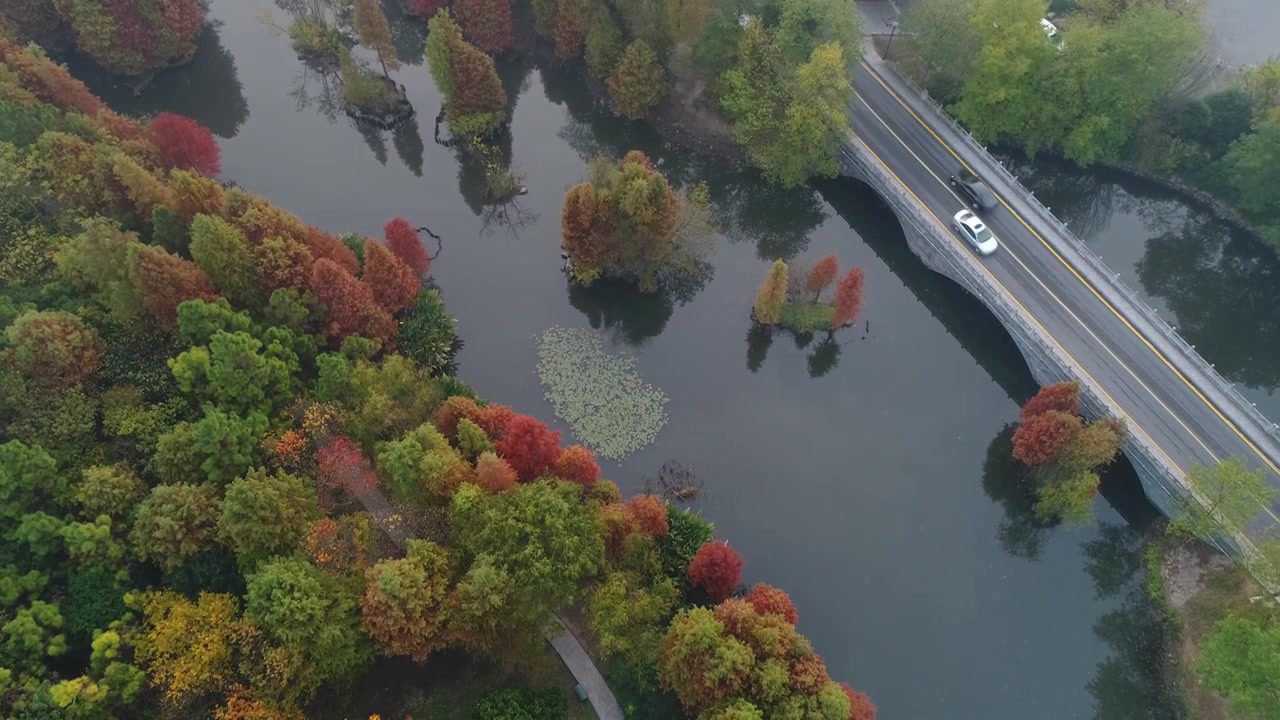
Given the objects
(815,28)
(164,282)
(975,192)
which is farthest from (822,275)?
(164,282)

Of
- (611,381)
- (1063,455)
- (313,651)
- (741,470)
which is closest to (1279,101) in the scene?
(1063,455)

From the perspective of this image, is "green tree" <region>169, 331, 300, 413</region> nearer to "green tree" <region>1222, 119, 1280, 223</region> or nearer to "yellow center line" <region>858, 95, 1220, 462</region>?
"yellow center line" <region>858, 95, 1220, 462</region>

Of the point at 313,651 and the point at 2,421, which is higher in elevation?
the point at 2,421

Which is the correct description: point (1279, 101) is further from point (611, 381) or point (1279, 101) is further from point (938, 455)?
point (611, 381)

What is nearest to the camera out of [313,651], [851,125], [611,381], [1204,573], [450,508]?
[313,651]

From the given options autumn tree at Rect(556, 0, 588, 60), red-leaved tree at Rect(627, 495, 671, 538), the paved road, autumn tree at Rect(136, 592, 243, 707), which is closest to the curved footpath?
red-leaved tree at Rect(627, 495, 671, 538)

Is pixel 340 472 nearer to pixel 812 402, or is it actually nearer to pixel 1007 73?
pixel 812 402
